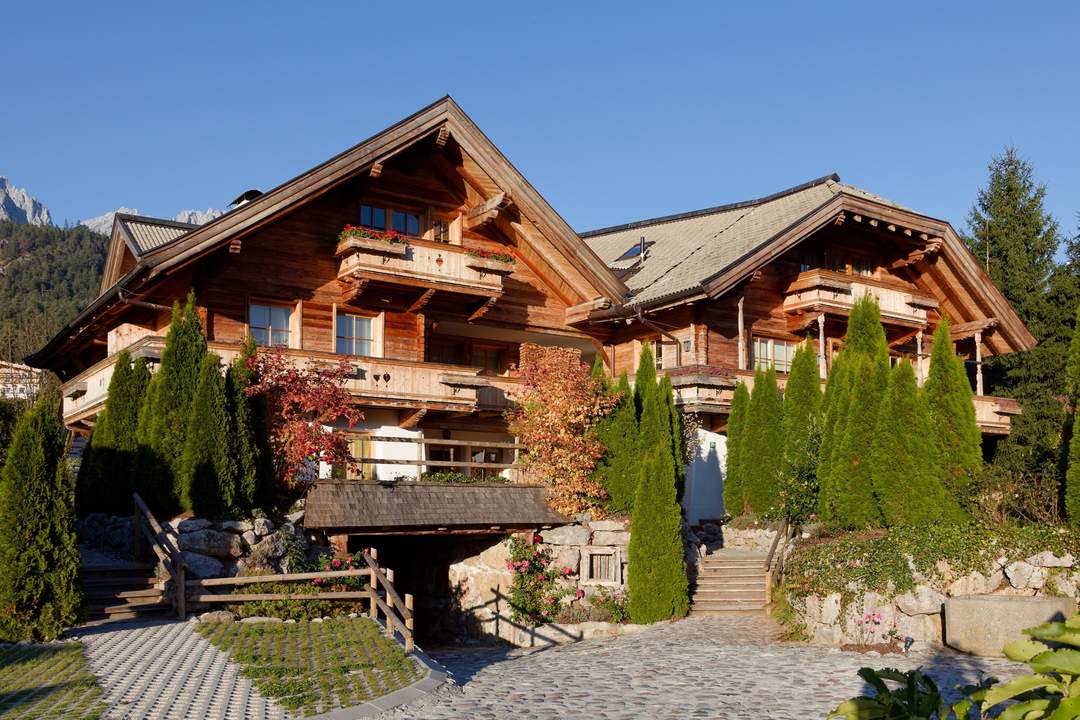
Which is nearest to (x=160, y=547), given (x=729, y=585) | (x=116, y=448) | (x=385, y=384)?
(x=116, y=448)

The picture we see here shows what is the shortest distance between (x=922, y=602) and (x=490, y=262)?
14024 mm

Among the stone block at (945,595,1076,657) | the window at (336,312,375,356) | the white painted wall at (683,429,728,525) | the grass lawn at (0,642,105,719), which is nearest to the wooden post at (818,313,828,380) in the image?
the white painted wall at (683,429,728,525)

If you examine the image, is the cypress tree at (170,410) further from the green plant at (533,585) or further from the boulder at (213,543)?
the green plant at (533,585)

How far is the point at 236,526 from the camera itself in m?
19.5

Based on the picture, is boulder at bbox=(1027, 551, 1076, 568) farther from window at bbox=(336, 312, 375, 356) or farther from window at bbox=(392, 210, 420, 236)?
window at bbox=(392, 210, 420, 236)

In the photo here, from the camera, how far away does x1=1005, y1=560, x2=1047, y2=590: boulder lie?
57.7ft

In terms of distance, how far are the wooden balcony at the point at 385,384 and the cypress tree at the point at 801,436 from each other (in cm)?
702

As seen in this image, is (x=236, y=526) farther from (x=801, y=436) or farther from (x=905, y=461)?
(x=801, y=436)

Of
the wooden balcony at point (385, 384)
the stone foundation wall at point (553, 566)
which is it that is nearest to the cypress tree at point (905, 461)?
the stone foundation wall at point (553, 566)

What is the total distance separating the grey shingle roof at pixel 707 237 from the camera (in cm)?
3155

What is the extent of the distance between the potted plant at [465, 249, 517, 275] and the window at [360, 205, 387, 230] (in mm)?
2603

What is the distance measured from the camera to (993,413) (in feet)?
112

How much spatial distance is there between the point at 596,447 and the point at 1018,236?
89.5 ft

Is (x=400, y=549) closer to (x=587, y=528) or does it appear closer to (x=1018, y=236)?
(x=587, y=528)
